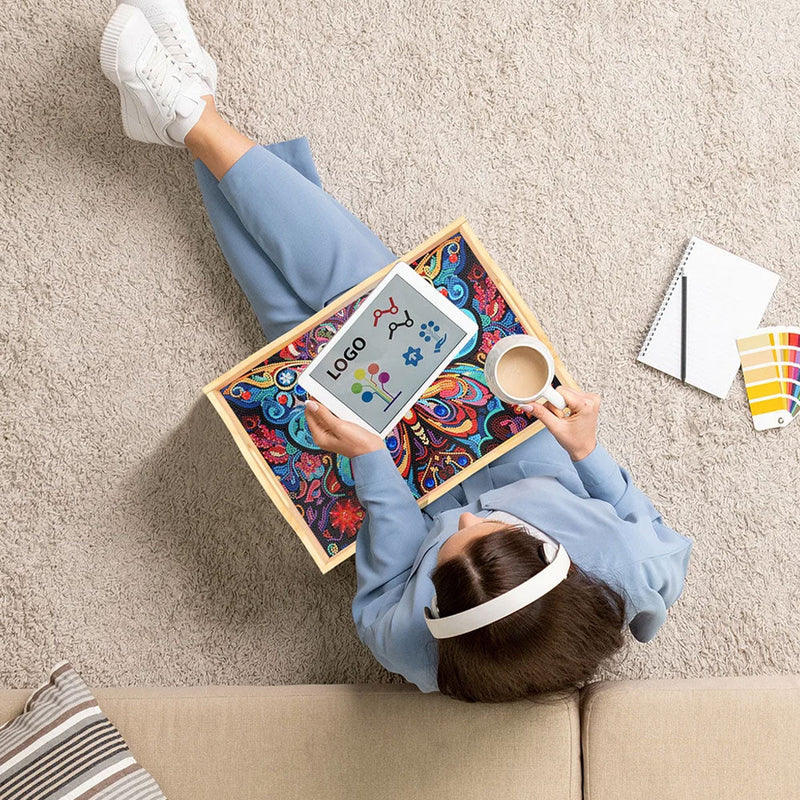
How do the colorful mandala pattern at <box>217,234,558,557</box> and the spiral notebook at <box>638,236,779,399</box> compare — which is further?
the spiral notebook at <box>638,236,779,399</box>

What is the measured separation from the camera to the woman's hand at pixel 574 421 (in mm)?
1099

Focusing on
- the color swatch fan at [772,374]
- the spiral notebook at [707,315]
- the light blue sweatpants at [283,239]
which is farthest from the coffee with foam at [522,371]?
the color swatch fan at [772,374]

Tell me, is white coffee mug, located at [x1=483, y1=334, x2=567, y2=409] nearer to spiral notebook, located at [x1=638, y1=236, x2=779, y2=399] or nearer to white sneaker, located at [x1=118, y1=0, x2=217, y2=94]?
spiral notebook, located at [x1=638, y1=236, x2=779, y2=399]

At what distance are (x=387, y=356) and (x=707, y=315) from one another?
68 cm

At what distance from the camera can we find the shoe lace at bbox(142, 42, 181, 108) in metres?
1.30

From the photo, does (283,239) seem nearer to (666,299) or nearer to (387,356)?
(387,356)


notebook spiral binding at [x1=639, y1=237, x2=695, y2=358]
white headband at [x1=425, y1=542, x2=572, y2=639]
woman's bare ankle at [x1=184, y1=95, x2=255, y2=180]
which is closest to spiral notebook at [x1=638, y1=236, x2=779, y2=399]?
notebook spiral binding at [x1=639, y1=237, x2=695, y2=358]

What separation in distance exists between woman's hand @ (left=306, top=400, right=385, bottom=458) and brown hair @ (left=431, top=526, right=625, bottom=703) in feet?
0.84

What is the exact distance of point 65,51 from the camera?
1.44m

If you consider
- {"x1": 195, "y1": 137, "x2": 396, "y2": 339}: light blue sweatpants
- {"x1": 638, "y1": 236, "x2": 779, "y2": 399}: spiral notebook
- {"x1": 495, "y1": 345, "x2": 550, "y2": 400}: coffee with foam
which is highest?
{"x1": 195, "y1": 137, "x2": 396, "y2": 339}: light blue sweatpants

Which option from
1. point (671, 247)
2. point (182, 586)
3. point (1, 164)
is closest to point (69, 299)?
point (1, 164)

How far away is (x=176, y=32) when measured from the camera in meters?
1.34

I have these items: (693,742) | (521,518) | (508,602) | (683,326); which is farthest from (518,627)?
(683,326)

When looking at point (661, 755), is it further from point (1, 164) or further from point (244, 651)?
point (1, 164)
